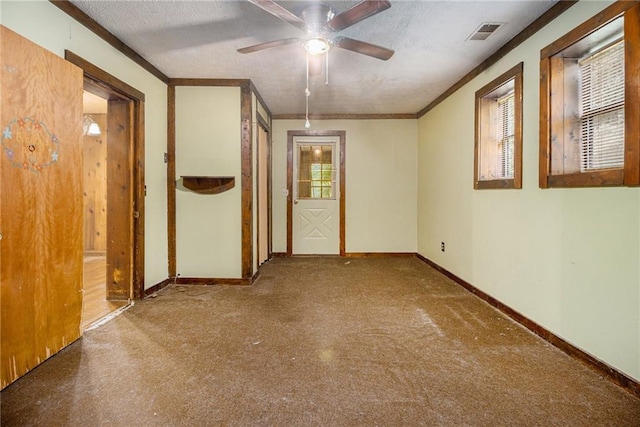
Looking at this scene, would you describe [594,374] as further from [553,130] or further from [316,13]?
[316,13]

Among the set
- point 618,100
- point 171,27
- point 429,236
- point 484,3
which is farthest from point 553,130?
point 171,27

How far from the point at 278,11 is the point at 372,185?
3.66m

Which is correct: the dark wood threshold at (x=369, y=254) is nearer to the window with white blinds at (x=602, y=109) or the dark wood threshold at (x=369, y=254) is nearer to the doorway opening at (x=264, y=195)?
the doorway opening at (x=264, y=195)

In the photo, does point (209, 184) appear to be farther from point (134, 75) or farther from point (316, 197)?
point (316, 197)

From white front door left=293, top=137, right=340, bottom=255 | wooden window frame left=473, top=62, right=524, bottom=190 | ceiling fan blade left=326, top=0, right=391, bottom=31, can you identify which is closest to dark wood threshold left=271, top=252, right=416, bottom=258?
white front door left=293, top=137, right=340, bottom=255

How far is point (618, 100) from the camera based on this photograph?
6.03 ft

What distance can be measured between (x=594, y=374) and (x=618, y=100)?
164cm

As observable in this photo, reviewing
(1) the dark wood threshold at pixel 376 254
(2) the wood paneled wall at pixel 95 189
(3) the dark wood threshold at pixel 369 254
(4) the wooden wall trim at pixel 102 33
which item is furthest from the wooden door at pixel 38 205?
(1) the dark wood threshold at pixel 376 254

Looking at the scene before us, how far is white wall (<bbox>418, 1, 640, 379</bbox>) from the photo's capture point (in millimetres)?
1709

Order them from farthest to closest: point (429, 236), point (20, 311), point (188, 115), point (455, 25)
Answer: point (429, 236), point (188, 115), point (455, 25), point (20, 311)

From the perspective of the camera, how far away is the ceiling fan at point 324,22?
182cm

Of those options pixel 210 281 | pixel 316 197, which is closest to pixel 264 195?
pixel 316 197

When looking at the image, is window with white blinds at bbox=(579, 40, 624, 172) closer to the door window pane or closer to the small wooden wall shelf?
the small wooden wall shelf

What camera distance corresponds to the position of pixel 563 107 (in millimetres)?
2182
